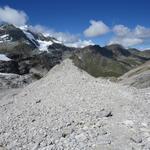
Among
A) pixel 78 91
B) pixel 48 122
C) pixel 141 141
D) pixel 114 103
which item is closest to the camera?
pixel 141 141

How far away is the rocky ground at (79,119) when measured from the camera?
20.2 metres

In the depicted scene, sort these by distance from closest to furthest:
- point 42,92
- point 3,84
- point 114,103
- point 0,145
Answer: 1. point 0,145
2. point 114,103
3. point 42,92
4. point 3,84

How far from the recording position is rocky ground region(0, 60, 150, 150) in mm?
20219

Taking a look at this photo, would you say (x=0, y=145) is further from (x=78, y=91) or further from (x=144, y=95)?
(x=144, y=95)

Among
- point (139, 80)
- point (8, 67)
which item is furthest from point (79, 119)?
point (8, 67)

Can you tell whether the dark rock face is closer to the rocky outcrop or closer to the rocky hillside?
the rocky outcrop

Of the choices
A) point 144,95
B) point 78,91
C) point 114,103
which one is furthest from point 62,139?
point 144,95

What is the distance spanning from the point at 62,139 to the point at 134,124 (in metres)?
5.50

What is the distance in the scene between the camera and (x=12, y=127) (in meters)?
25.5

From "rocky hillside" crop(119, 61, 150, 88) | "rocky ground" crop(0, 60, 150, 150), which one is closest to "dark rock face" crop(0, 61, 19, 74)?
"rocky hillside" crop(119, 61, 150, 88)

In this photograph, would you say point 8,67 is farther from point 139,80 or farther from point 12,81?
point 139,80

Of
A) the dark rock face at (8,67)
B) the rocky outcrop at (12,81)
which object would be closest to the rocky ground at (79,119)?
the rocky outcrop at (12,81)

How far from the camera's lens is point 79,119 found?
2425cm

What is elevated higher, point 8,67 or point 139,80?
point 139,80
